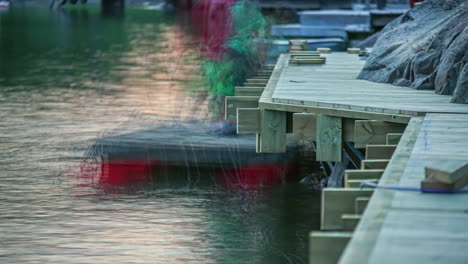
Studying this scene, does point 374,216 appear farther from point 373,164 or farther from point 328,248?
point 373,164

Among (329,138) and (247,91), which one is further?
(247,91)

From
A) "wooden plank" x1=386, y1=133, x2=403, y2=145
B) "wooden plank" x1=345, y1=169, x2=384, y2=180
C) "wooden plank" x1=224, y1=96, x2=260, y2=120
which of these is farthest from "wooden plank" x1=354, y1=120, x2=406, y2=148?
"wooden plank" x1=345, y1=169, x2=384, y2=180

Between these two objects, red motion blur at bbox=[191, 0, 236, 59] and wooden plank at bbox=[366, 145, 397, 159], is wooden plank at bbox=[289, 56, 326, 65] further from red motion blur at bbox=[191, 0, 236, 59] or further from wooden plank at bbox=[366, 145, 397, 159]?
wooden plank at bbox=[366, 145, 397, 159]

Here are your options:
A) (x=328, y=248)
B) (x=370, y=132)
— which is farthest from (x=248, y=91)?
(x=328, y=248)

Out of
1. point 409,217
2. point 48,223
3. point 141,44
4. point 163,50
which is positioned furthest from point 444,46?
point 141,44

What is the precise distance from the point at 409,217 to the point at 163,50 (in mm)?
25688

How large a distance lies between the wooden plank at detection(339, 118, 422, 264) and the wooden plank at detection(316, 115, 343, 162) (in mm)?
1840

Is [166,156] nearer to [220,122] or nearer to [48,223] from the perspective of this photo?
[220,122]

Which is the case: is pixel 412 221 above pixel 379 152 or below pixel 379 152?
above

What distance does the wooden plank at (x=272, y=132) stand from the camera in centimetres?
994

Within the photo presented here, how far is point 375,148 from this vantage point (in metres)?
8.07

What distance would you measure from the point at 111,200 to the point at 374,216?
253 inches

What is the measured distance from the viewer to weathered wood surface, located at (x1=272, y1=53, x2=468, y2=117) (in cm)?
940

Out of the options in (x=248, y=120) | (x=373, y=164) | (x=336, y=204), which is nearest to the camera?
(x=336, y=204)
